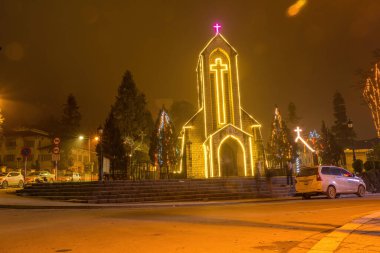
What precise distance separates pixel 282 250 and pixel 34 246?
471 centimetres

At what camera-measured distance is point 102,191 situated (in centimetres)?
2106

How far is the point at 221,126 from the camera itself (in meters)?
36.9

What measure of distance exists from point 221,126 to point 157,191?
15998mm

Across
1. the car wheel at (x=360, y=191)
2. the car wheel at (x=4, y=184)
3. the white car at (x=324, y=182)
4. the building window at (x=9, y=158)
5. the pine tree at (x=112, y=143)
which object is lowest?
the car wheel at (x=360, y=191)

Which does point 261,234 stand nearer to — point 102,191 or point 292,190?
point 102,191

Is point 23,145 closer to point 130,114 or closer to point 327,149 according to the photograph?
point 130,114

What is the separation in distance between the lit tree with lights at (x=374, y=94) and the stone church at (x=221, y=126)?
14553 millimetres

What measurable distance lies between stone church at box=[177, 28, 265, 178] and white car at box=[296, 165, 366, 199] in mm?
14820

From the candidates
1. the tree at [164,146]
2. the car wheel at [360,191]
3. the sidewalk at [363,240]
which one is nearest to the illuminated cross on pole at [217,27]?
the tree at [164,146]

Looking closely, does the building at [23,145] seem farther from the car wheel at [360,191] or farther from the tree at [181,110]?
the car wheel at [360,191]

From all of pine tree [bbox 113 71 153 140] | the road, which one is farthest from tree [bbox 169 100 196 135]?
the road

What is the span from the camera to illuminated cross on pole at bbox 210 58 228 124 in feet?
122

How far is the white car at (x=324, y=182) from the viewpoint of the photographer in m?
19.3

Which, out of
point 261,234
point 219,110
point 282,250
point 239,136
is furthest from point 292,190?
point 282,250
